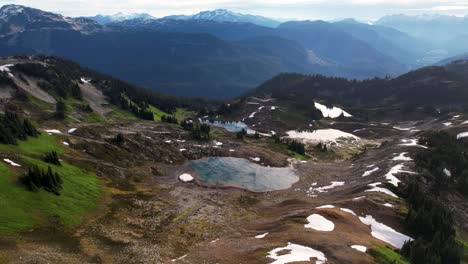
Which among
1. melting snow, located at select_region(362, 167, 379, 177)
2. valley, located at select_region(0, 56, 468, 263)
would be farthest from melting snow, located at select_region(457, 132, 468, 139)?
melting snow, located at select_region(362, 167, 379, 177)

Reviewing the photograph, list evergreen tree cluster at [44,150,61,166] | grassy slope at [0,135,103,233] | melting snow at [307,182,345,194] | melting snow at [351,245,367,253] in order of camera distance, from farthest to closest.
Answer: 1. melting snow at [307,182,345,194]
2. evergreen tree cluster at [44,150,61,166]
3. melting snow at [351,245,367,253]
4. grassy slope at [0,135,103,233]

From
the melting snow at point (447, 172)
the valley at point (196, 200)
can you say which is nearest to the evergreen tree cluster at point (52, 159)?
the valley at point (196, 200)

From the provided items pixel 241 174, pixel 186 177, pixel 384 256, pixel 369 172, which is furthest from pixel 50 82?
pixel 384 256

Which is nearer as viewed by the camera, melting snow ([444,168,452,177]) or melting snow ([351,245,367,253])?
melting snow ([351,245,367,253])

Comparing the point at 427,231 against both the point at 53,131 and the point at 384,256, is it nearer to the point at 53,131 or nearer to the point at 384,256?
the point at 384,256

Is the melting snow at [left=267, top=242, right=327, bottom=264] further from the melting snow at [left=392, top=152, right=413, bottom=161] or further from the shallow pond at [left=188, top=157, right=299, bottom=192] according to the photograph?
the melting snow at [left=392, top=152, right=413, bottom=161]

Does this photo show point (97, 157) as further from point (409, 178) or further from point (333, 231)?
point (409, 178)

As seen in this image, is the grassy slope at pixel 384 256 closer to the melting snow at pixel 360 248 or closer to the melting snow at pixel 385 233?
the melting snow at pixel 360 248
